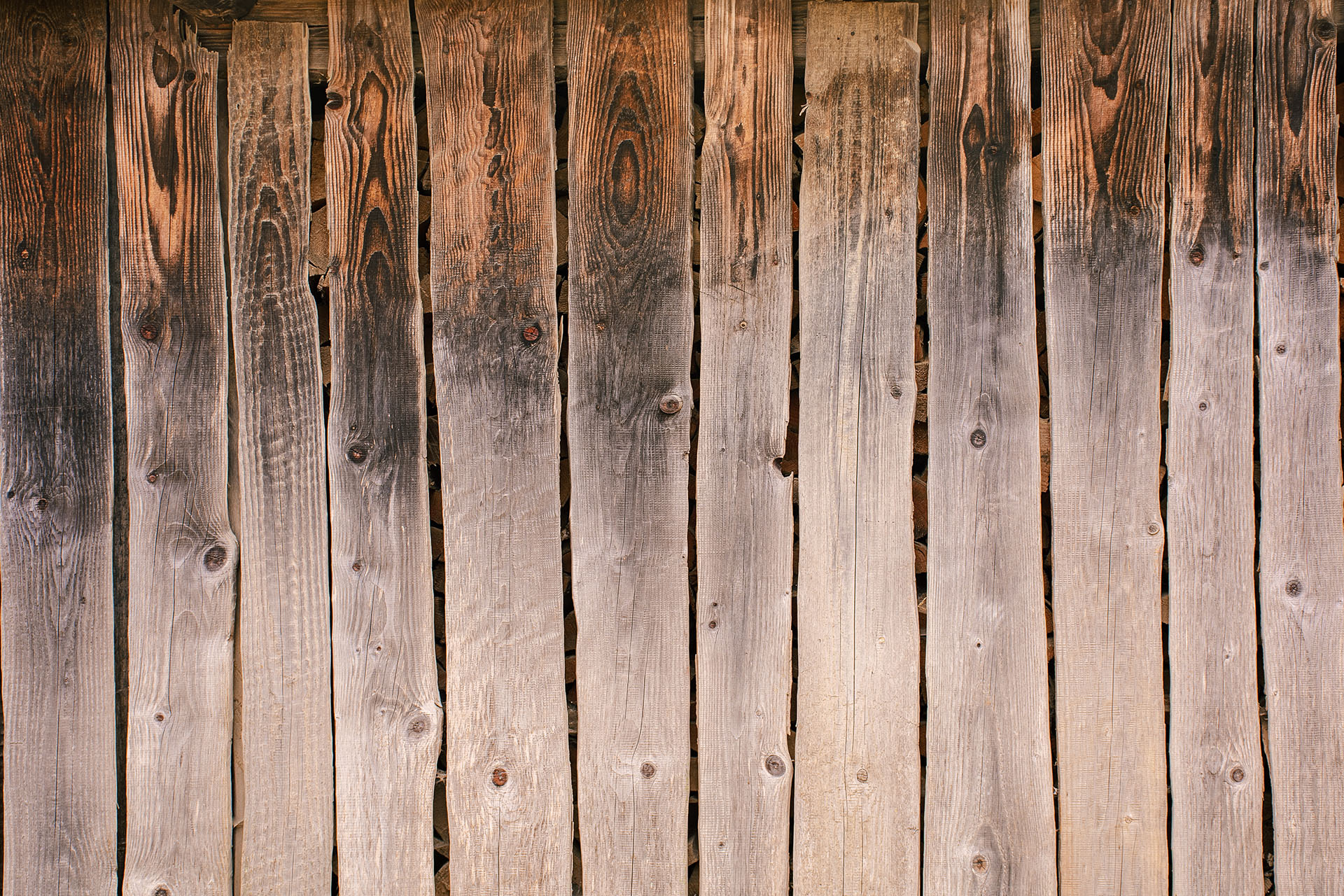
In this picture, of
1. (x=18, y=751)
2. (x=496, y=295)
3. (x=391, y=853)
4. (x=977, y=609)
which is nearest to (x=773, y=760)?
(x=977, y=609)

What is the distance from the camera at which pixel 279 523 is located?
2.15m

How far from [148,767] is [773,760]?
1.61 m

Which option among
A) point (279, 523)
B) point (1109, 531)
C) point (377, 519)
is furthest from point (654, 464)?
point (1109, 531)

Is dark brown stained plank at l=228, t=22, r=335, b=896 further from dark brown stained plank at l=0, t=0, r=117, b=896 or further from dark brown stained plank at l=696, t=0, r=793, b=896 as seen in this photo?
dark brown stained plank at l=696, t=0, r=793, b=896

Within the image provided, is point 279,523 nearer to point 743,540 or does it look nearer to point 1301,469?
point 743,540

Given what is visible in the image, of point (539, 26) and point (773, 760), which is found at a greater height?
point (539, 26)

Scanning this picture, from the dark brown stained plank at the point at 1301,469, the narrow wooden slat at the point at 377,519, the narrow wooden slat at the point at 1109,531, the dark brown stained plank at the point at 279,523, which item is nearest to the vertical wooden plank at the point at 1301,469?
the dark brown stained plank at the point at 1301,469

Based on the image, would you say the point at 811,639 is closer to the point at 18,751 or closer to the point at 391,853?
the point at 391,853

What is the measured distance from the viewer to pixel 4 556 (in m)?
2.15

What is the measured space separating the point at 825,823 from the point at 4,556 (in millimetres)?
2221

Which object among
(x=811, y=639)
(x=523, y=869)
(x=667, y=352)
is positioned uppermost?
(x=667, y=352)

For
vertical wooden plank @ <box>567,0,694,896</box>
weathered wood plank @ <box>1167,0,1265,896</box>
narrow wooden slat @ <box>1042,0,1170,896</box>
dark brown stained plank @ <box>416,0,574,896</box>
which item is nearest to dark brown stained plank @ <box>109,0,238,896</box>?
dark brown stained plank @ <box>416,0,574,896</box>

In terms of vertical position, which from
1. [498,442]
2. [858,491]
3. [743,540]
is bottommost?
[743,540]

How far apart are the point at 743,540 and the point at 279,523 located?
1.20m
